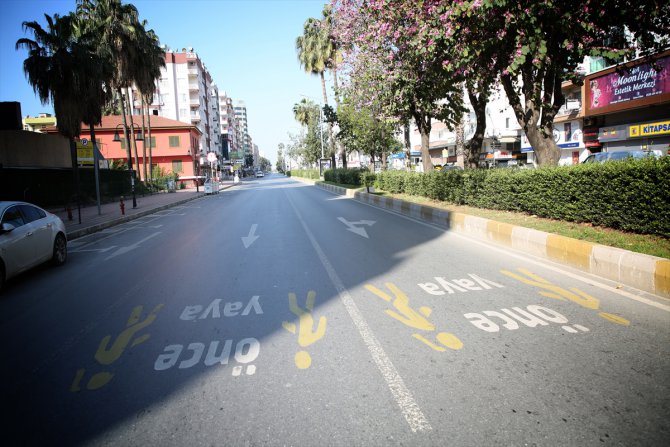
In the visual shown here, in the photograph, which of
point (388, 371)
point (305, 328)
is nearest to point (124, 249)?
point (305, 328)

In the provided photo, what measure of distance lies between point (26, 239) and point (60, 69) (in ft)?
52.3

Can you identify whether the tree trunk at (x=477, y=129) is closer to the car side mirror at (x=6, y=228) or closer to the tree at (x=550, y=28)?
the tree at (x=550, y=28)

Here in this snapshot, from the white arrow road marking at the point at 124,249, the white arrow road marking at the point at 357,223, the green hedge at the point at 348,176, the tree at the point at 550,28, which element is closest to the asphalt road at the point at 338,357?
the white arrow road marking at the point at 124,249

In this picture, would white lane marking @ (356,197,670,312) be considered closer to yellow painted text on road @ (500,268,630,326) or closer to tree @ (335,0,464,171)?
yellow painted text on road @ (500,268,630,326)

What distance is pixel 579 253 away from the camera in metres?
6.92

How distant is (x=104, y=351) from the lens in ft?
13.8

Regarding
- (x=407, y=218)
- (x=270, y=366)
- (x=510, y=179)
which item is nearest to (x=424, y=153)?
(x=407, y=218)

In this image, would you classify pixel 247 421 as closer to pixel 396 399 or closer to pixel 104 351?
pixel 396 399

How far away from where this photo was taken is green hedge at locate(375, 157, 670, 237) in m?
6.83

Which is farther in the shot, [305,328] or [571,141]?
[571,141]

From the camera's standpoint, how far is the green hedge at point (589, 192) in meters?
6.83

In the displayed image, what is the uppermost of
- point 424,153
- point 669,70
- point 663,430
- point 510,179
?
point 669,70

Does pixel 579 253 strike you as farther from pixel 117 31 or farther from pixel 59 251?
pixel 117 31

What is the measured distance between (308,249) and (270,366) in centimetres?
542
